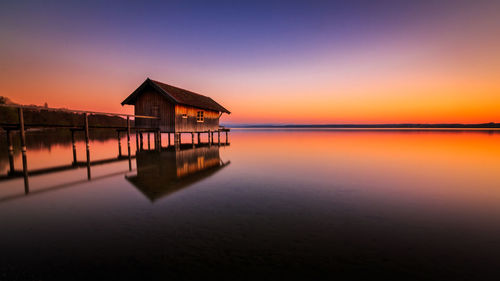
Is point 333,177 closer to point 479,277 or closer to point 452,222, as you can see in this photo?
point 452,222

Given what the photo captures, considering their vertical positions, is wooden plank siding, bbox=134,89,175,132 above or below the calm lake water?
above

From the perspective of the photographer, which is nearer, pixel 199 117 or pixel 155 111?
pixel 155 111

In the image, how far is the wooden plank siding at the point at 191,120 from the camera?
21.9 meters

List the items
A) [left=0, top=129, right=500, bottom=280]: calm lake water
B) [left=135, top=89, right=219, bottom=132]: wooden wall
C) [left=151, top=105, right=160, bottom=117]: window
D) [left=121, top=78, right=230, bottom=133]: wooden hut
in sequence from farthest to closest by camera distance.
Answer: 1. [left=151, top=105, right=160, bottom=117]: window
2. [left=135, top=89, right=219, bottom=132]: wooden wall
3. [left=121, top=78, right=230, bottom=133]: wooden hut
4. [left=0, top=129, right=500, bottom=280]: calm lake water

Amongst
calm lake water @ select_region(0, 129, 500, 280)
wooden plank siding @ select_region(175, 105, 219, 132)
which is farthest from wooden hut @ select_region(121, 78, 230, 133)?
calm lake water @ select_region(0, 129, 500, 280)

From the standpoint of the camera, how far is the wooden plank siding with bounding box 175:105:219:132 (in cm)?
2192

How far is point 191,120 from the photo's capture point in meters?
24.1

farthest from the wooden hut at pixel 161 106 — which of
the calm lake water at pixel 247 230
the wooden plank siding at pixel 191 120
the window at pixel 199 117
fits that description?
the calm lake water at pixel 247 230

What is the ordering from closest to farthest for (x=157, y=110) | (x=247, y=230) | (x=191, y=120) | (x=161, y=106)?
(x=247, y=230) → (x=161, y=106) → (x=157, y=110) → (x=191, y=120)

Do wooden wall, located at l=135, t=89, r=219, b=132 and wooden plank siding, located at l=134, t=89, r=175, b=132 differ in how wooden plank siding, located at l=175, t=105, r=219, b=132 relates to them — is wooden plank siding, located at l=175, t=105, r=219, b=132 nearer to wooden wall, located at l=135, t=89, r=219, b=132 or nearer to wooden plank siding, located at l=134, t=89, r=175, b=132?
wooden wall, located at l=135, t=89, r=219, b=132

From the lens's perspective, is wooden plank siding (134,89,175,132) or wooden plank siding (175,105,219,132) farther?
wooden plank siding (175,105,219,132)

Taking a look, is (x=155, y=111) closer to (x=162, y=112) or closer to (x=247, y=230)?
(x=162, y=112)

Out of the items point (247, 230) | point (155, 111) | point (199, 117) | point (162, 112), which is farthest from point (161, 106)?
point (247, 230)

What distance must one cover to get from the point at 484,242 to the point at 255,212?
5500 mm
